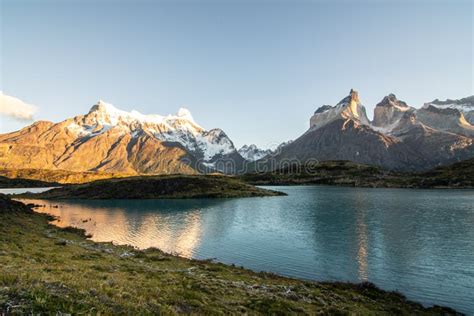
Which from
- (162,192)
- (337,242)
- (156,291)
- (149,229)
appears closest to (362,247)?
(337,242)

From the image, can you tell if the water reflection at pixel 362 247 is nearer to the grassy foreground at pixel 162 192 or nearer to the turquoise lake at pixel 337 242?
the turquoise lake at pixel 337 242

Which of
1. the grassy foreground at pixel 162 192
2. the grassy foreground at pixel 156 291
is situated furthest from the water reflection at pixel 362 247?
the grassy foreground at pixel 162 192

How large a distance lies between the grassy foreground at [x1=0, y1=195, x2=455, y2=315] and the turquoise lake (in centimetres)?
757

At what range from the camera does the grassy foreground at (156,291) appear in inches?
630

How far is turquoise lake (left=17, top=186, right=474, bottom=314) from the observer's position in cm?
4153

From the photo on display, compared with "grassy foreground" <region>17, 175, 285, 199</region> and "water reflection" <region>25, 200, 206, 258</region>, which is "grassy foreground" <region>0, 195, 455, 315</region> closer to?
"water reflection" <region>25, 200, 206, 258</region>

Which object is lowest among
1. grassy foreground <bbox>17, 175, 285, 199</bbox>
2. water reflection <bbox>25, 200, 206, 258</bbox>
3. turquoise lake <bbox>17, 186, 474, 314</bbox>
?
water reflection <bbox>25, 200, 206, 258</bbox>

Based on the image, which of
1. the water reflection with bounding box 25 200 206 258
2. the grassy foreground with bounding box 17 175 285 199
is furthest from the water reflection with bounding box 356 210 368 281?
the grassy foreground with bounding box 17 175 285 199

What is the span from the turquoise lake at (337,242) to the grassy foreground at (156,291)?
24.8ft

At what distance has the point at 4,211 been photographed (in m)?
73.0

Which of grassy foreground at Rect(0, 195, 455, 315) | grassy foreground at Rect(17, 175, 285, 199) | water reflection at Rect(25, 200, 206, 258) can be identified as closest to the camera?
grassy foreground at Rect(0, 195, 455, 315)

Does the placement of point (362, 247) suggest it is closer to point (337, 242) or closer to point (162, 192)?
point (337, 242)

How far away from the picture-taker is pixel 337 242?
6275 cm

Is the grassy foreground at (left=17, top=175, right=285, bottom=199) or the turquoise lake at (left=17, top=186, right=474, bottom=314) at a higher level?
the grassy foreground at (left=17, top=175, right=285, bottom=199)
